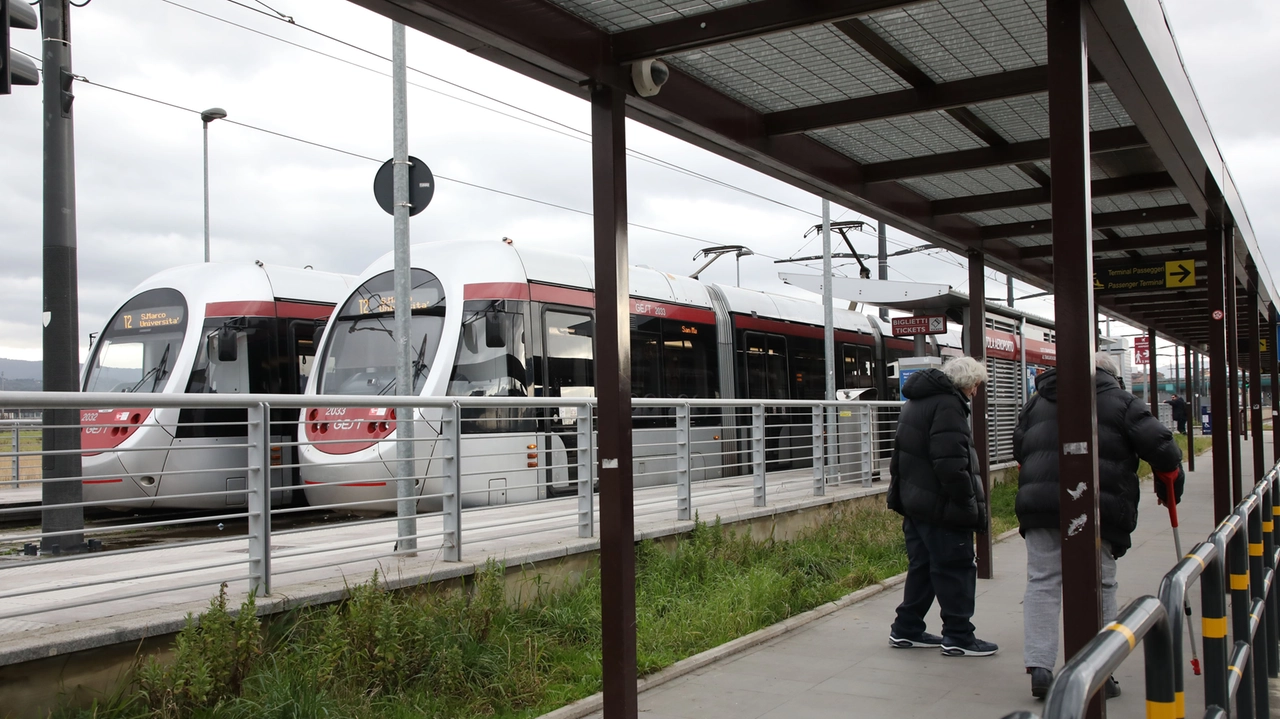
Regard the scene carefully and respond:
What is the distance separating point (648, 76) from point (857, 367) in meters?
17.1

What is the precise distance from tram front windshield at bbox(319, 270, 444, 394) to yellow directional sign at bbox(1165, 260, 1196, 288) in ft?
26.7

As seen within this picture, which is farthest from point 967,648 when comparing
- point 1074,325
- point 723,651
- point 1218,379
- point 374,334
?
point 374,334

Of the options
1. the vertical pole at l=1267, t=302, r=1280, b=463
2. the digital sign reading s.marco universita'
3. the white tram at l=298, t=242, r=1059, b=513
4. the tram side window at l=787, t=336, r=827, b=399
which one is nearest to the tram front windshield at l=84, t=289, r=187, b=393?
the digital sign reading s.marco universita'

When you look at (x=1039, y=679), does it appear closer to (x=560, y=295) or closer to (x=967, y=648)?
(x=967, y=648)

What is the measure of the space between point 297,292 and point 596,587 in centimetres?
886

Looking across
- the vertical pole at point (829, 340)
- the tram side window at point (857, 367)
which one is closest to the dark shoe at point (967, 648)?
the vertical pole at point (829, 340)

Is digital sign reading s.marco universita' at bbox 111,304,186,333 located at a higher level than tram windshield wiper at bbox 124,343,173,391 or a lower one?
higher

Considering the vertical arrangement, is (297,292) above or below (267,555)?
above

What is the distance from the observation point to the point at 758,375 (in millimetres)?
16969

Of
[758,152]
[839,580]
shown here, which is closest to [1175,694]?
[758,152]

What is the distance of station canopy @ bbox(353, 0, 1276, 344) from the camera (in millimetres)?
4258

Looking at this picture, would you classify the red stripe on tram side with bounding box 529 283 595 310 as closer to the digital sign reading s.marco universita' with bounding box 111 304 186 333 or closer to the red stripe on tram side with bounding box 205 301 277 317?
the red stripe on tram side with bounding box 205 301 277 317

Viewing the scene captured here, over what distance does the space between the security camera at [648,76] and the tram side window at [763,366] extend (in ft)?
38.7

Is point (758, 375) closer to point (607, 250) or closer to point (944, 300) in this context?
point (944, 300)
